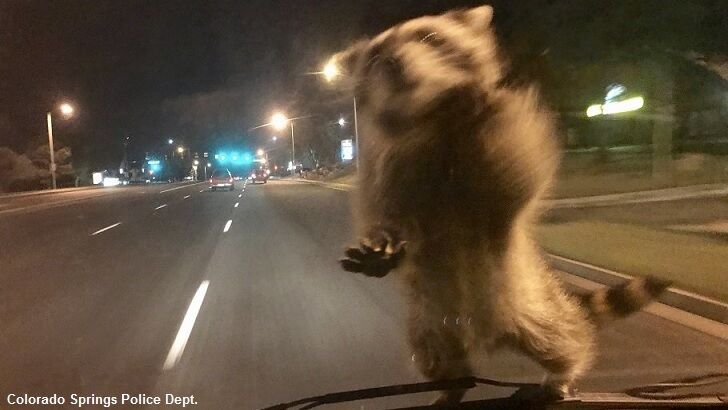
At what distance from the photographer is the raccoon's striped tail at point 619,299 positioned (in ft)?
17.0

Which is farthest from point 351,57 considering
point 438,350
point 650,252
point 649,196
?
point 649,196

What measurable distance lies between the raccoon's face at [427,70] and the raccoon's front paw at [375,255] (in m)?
→ 0.51

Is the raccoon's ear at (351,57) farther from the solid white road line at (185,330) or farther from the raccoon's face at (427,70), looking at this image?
the solid white road line at (185,330)

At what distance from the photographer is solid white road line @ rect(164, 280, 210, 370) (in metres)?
8.11

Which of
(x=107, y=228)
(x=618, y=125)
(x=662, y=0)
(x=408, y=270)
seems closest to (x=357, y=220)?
(x=408, y=270)

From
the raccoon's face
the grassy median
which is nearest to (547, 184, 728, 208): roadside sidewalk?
the grassy median

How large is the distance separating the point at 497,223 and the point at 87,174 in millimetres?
104185

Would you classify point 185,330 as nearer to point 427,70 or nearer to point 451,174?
point 451,174

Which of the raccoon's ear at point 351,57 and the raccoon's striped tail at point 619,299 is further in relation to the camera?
the raccoon's striped tail at point 619,299

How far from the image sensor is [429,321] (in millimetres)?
4555

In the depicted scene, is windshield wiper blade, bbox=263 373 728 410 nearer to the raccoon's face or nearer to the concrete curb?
the raccoon's face

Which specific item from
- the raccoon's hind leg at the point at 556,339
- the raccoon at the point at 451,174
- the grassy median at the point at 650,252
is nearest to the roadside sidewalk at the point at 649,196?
the grassy median at the point at 650,252

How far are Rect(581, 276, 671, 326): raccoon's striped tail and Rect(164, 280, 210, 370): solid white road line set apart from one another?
166 inches

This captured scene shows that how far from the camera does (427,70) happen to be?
12.3ft
